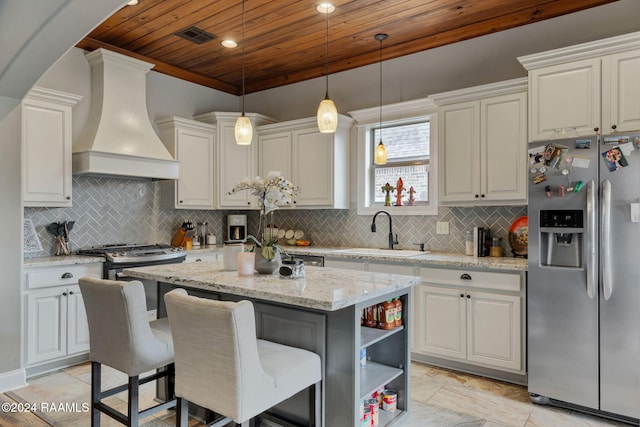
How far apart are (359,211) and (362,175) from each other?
39cm

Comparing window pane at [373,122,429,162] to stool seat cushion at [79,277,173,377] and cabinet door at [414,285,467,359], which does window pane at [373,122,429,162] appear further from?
stool seat cushion at [79,277,173,377]

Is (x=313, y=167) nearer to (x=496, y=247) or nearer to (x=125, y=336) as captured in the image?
(x=496, y=247)

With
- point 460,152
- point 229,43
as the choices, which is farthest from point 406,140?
point 229,43

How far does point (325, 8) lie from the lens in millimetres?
3438

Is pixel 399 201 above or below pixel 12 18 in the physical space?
below

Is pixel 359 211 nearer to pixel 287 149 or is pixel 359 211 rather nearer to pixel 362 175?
pixel 362 175

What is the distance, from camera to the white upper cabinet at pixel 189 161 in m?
4.61

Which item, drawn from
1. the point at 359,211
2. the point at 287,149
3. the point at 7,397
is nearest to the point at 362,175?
the point at 359,211

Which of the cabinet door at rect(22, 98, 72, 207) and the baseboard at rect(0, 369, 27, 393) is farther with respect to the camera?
the cabinet door at rect(22, 98, 72, 207)

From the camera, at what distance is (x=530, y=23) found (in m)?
3.61

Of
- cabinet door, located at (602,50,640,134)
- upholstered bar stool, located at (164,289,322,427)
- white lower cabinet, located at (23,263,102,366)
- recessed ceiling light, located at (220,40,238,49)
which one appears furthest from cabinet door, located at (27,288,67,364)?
cabinet door, located at (602,50,640,134)

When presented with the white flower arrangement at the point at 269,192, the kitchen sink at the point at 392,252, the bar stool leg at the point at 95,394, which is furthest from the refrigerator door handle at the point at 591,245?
the bar stool leg at the point at 95,394

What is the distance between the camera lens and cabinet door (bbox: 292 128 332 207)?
4.50m

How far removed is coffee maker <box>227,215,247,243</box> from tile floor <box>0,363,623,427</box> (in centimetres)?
220
